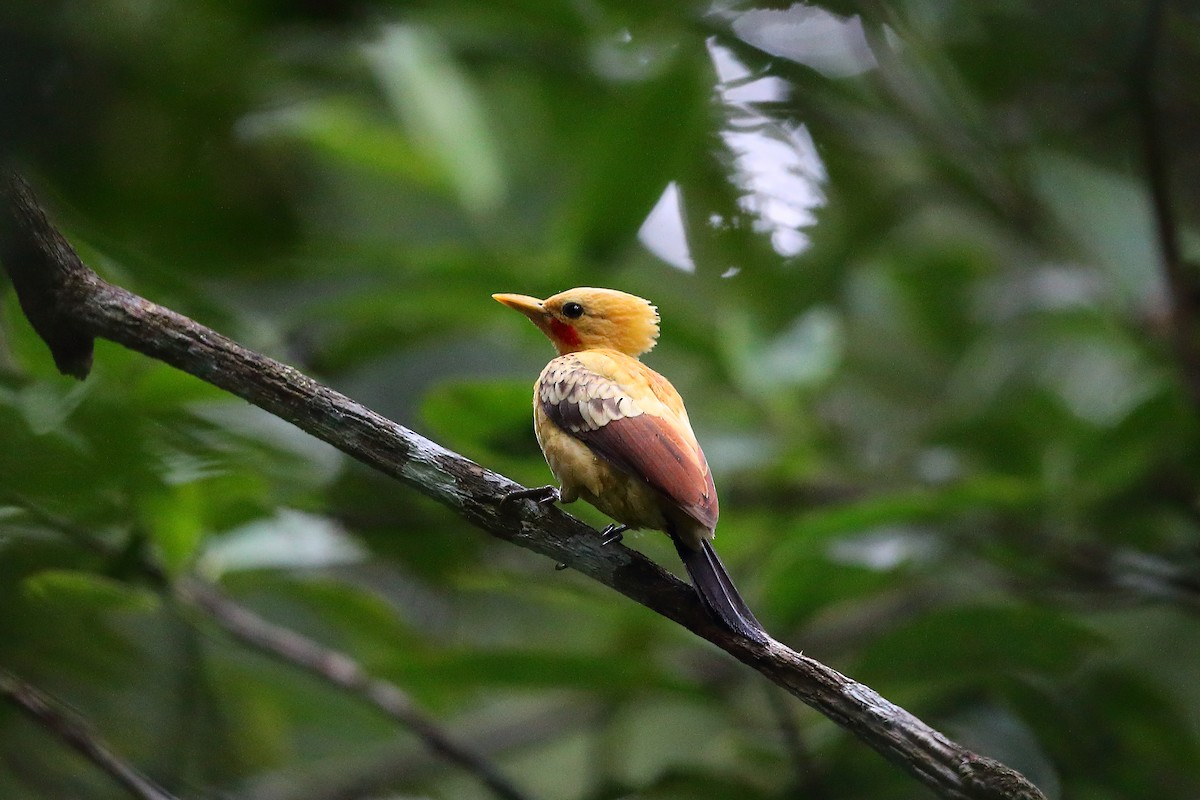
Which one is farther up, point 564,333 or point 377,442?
point 564,333

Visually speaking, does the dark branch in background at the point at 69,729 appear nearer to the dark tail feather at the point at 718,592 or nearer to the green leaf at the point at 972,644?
the dark tail feather at the point at 718,592

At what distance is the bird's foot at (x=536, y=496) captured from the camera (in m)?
1.77

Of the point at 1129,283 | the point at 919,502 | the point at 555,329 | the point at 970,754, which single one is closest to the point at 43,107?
the point at 555,329

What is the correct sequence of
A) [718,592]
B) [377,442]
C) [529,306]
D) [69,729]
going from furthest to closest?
1. [529,306]
2. [69,729]
3. [718,592]
4. [377,442]

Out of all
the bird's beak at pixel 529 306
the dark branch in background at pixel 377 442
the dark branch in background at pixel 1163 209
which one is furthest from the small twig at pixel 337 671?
the dark branch in background at pixel 1163 209

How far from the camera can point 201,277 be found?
2729 millimetres

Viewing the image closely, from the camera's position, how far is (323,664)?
3.23 m

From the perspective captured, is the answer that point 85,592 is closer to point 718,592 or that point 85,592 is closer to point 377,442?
point 377,442

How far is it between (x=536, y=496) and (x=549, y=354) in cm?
213

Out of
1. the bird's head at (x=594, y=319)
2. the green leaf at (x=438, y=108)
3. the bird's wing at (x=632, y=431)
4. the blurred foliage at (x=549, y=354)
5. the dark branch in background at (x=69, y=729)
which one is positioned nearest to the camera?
the dark branch in background at (x=69, y=729)

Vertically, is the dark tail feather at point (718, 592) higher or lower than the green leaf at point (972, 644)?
lower

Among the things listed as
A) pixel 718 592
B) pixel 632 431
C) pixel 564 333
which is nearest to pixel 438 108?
pixel 564 333

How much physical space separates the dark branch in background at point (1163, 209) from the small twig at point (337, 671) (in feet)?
7.54

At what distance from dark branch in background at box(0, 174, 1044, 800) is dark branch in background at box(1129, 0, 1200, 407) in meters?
1.83
